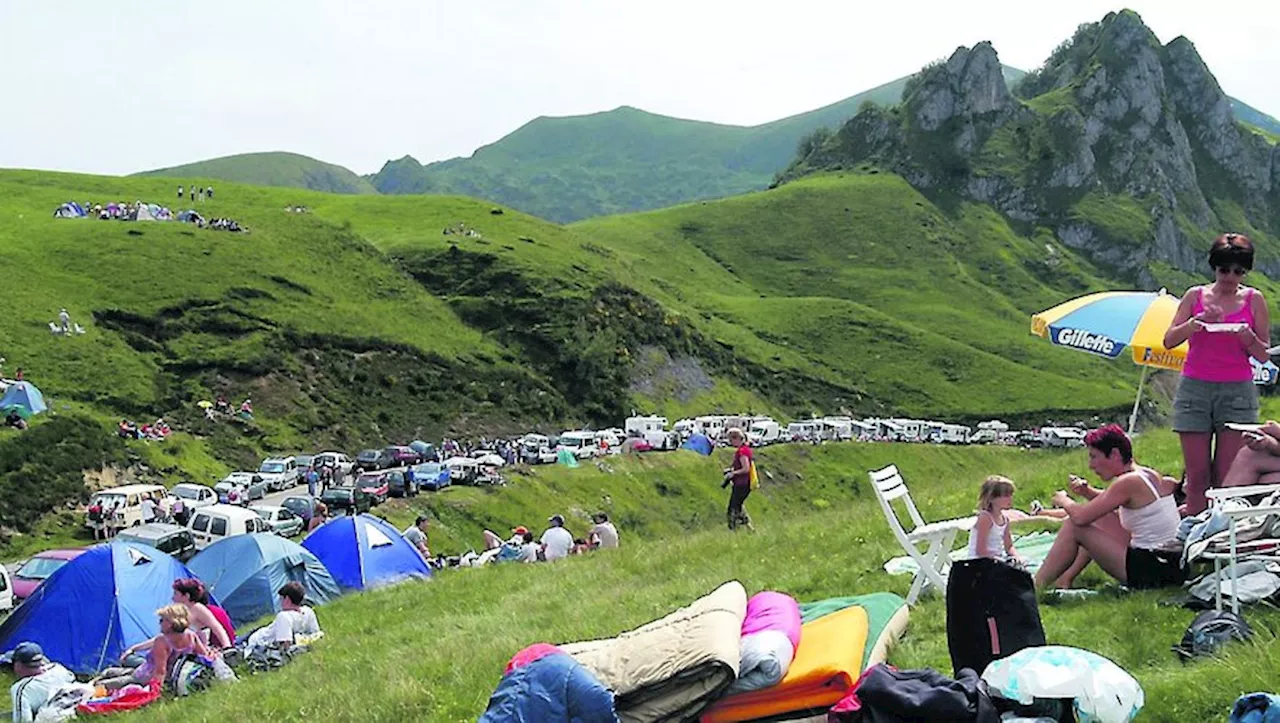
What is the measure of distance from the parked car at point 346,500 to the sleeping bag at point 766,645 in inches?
1570

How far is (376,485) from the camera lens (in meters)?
48.8

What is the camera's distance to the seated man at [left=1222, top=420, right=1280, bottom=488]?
8.27m

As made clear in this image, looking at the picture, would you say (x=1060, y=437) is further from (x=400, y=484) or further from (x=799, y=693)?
(x=799, y=693)

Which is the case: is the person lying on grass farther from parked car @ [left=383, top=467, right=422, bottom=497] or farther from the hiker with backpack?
parked car @ [left=383, top=467, right=422, bottom=497]

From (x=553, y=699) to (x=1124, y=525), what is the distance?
5013 mm

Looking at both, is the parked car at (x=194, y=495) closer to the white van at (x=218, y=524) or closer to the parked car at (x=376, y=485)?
the parked car at (x=376, y=485)

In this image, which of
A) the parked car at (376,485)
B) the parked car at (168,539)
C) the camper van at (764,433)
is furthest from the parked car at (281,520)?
the camper van at (764,433)

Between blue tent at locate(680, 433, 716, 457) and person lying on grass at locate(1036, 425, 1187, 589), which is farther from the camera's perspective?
blue tent at locate(680, 433, 716, 457)

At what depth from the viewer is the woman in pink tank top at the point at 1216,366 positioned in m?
8.67

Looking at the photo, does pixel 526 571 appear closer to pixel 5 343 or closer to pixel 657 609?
pixel 657 609

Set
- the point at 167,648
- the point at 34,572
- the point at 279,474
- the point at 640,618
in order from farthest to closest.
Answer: the point at 279,474 → the point at 34,572 → the point at 167,648 → the point at 640,618

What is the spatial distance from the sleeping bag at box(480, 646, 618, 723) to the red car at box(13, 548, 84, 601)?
2628 cm

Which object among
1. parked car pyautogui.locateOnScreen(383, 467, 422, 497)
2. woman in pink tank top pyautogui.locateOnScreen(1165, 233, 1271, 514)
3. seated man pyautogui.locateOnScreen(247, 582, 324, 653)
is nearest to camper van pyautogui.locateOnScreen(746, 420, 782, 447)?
parked car pyautogui.locateOnScreen(383, 467, 422, 497)

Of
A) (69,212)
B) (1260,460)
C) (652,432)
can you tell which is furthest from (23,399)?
(1260,460)
